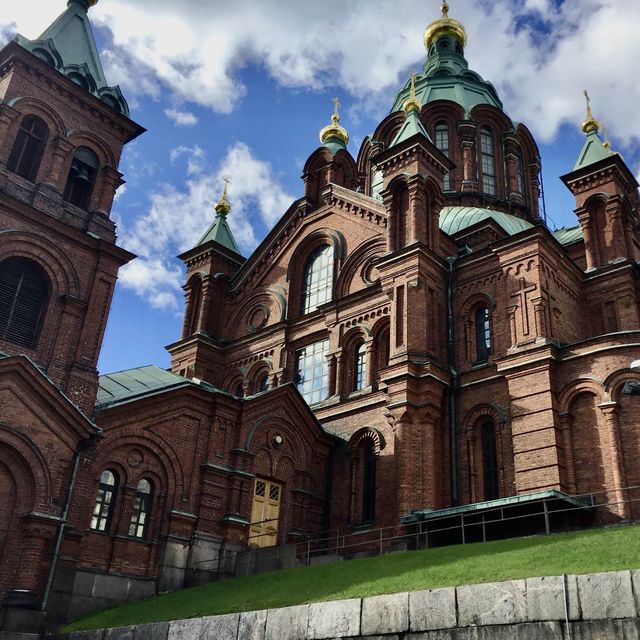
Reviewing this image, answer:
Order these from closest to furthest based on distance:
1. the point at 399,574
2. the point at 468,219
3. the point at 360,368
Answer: the point at 399,574 → the point at 360,368 → the point at 468,219

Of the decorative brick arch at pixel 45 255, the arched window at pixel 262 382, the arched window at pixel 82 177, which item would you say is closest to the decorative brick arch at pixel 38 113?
the arched window at pixel 82 177

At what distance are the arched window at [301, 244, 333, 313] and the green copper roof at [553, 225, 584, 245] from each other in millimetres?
10203

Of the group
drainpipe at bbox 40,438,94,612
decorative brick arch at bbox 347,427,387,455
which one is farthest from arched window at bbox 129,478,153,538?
decorative brick arch at bbox 347,427,387,455

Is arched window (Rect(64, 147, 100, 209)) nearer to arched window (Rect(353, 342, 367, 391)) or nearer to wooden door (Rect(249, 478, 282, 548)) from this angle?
wooden door (Rect(249, 478, 282, 548))

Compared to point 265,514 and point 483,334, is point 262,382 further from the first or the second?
point 483,334

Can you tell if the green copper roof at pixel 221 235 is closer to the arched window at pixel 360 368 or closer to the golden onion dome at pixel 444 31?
the arched window at pixel 360 368

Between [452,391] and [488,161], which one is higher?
[488,161]

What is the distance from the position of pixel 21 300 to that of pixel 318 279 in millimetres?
13447

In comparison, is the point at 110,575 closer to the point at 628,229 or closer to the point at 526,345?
the point at 526,345

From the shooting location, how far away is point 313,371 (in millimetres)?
29406

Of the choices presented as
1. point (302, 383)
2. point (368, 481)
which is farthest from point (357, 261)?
point (368, 481)

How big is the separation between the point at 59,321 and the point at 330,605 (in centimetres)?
1248

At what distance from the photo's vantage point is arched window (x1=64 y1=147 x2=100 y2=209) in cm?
2425

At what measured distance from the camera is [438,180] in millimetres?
28500
